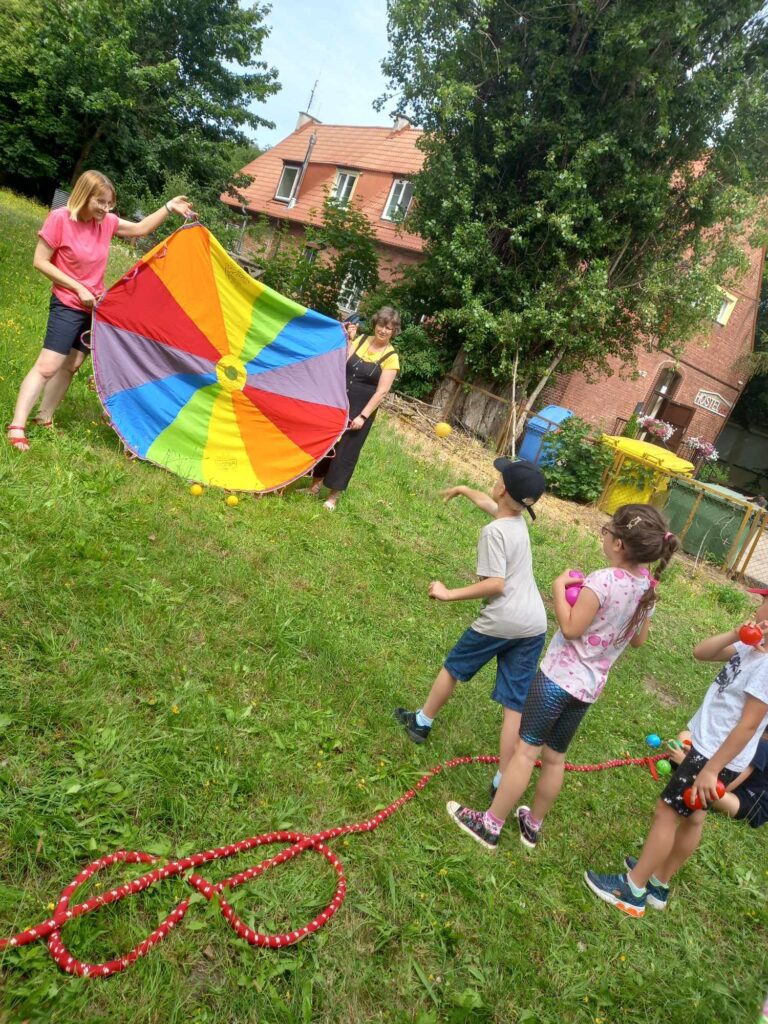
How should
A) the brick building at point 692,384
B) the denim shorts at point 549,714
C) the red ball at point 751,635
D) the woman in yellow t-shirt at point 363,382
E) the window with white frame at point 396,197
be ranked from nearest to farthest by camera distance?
the red ball at point 751,635, the denim shorts at point 549,714, the woman in yellow t-shirt at point 363,382, the brick building at point 692,384, the window with white frame at point 396,197

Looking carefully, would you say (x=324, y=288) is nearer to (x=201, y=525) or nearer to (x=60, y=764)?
(x=201, y=525)

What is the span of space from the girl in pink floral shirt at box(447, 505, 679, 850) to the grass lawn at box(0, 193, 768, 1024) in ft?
1.10

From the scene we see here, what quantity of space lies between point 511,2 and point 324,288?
22.5 ft

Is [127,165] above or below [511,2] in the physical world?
below

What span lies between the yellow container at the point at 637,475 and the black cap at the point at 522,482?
991 centimetres

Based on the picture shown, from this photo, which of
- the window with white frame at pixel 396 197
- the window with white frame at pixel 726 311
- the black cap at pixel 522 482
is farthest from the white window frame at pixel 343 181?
the black cap at pixel 522 482

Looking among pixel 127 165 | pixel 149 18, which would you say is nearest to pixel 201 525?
pixel 127 165

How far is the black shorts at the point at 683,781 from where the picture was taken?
287 cm

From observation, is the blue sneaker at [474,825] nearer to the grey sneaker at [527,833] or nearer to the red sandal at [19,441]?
the grey sneaker at [527,833]

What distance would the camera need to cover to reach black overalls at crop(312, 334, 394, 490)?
5680 mm

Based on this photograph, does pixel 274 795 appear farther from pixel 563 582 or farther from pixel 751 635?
pixel 751 635

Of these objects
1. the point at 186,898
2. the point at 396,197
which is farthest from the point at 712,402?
the point at 186,898

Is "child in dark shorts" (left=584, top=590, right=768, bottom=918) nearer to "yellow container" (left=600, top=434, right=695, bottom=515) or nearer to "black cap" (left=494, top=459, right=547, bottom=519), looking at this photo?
"black cap" (left=494, top=459, right=547, bottom=519)

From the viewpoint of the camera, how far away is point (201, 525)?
4.68m
